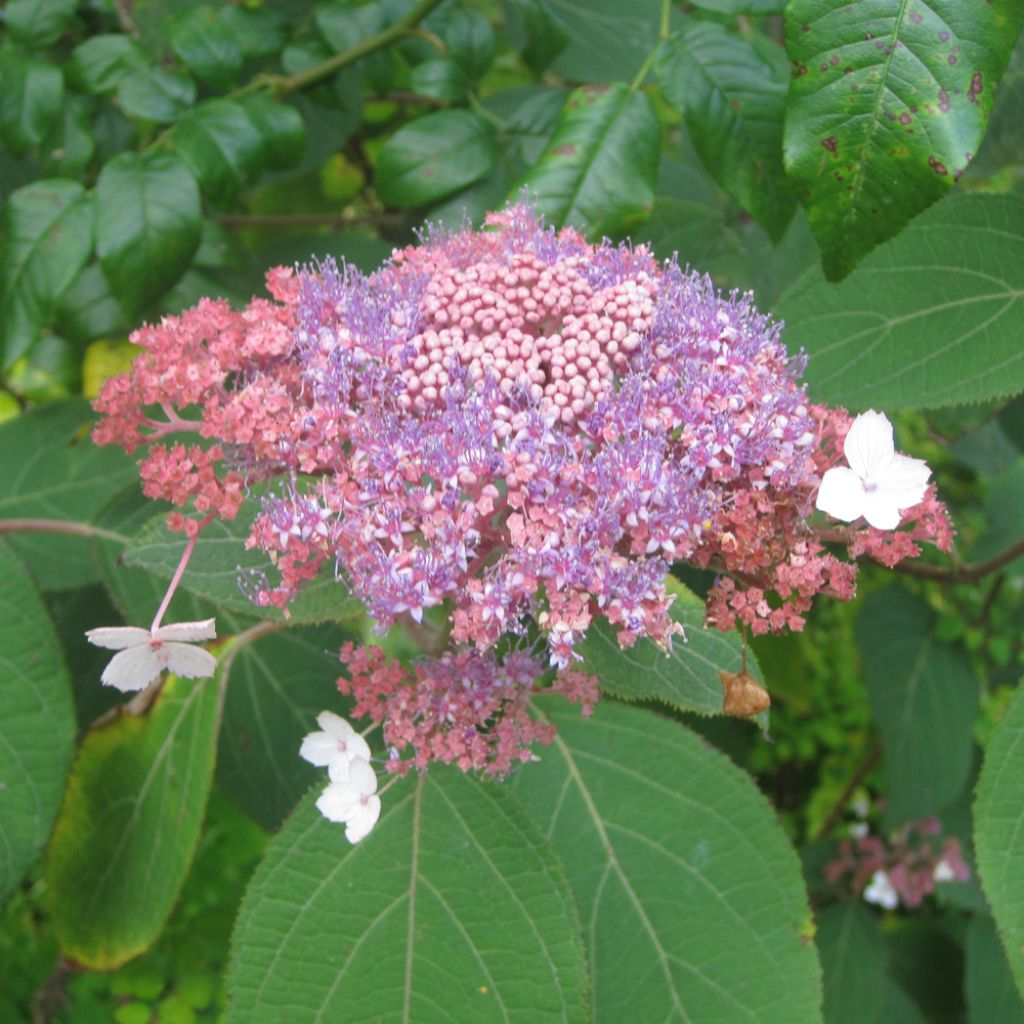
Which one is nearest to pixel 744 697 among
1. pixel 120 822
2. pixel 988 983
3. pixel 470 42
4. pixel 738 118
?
pixel 738 118

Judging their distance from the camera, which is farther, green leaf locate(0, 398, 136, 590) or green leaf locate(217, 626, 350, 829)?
green leaf locate(0, 398, 136, 590)

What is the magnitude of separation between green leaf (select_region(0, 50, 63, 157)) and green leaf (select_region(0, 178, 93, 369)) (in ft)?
0.34

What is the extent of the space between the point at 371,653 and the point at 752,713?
33cm

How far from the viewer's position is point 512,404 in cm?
88

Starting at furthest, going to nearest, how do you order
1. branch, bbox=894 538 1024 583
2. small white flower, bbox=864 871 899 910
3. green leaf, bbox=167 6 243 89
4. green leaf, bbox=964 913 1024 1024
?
1. small white flower, bbox=864 871 899 910
2. green leaf, bbox=964 913 1024 1024
3. branch, bbox=894 538 1024 583
4. green leaf, bbox=167 6 243 89

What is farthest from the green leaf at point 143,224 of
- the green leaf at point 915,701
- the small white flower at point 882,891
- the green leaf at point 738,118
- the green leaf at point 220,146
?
the small white flower at point 882,891

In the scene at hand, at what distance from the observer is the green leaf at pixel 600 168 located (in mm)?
1141

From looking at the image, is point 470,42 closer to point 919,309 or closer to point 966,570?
point 919,309

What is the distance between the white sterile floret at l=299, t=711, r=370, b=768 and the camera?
88 centimetres

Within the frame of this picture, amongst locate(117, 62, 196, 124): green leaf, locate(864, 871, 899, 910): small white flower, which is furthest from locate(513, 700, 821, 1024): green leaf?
locate(864, 871, 899, 910): small white flower

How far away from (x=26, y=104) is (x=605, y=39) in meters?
0.86

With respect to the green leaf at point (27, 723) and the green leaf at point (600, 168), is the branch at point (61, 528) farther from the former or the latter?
the green leaf at point (600, 168)

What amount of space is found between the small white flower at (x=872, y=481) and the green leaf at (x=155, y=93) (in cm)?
95

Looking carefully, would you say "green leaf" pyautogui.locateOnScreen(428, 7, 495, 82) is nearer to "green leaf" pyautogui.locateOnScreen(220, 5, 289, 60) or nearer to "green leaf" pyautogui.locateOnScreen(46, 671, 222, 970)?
"green leaf" pyautogui.locateOnScreen(220, 5, 289, 60)
